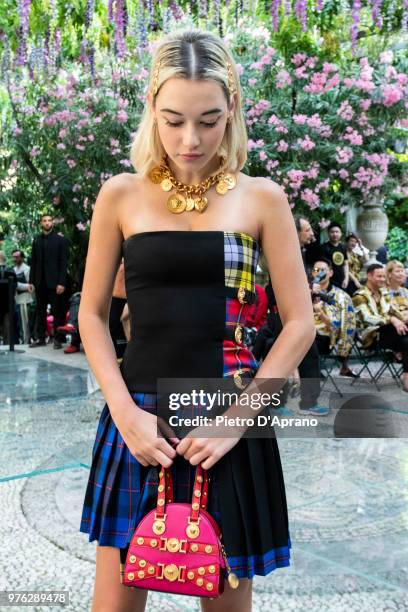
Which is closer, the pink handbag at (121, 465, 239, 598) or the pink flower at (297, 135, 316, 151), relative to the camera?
the pink handbag at (121, 465, 239, 598)

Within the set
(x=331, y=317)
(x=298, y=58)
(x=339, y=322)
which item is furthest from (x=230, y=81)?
(x=298, y=58)

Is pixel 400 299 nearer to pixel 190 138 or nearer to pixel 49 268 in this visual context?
pixel 49 268

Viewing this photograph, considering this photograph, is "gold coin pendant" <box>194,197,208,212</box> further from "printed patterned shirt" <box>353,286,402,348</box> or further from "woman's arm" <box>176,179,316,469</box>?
"printed patterned shirt" <box>353,286,402,348</box>

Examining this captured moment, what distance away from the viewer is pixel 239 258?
1.43 meters

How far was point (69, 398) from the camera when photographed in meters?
6.51

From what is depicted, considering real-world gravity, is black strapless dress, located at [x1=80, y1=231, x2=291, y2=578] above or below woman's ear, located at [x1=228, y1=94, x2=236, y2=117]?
below

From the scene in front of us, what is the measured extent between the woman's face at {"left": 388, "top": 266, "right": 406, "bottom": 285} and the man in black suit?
16.4 feet

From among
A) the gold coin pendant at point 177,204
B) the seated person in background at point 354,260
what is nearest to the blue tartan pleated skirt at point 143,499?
the gold coin pendant at point 177,204

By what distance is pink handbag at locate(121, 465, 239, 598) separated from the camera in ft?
4.20

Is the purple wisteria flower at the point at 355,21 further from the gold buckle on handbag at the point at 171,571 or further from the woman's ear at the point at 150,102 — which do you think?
the gold buckle on handbag at the point at 171,571

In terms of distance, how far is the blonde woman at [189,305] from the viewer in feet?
4.52

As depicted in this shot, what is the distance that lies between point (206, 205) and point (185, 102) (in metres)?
0.21

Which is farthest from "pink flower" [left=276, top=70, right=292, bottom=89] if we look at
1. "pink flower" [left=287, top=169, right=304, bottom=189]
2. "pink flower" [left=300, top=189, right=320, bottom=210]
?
"pink flower" [left=300, top=189, right=320, bottom=210]

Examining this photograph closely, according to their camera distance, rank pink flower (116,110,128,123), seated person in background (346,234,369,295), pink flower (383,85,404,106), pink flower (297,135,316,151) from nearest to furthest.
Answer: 1. seated person in background (346,234,369,295)
2. pink flower (297,135,316,151)
3. pink flower (383,85,404,106)
4. pink flower (116,110,128,123)
